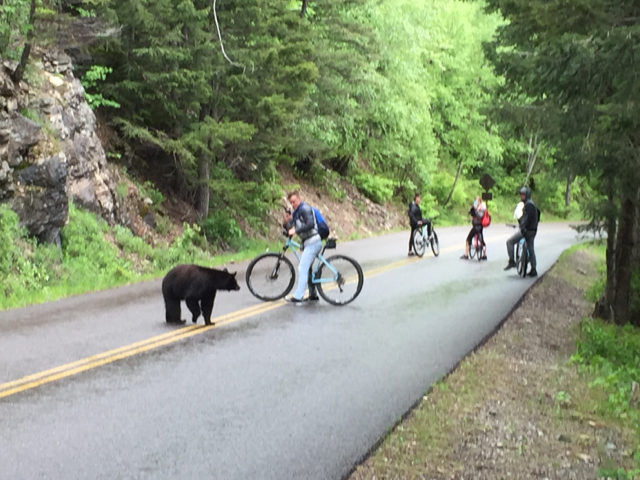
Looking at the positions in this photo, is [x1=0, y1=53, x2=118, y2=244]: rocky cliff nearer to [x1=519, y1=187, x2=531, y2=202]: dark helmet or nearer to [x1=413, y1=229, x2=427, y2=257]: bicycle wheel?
[x1=413, y1=229, x2=427, y2=257]: bicycle wheel

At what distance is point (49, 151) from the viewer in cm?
1373

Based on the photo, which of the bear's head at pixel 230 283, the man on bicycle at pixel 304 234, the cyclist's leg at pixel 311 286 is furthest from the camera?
the cyclist's leg at pixel 311 286

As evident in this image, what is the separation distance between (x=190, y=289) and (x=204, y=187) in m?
10.5

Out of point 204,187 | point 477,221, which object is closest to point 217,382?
point 204,187

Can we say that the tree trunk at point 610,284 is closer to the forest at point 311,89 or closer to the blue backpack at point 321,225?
the forest at point 311,89

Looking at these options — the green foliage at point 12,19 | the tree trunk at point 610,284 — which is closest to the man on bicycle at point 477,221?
the tree trunk at point 610,284

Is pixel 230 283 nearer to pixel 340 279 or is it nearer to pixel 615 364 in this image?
pixel 340 279

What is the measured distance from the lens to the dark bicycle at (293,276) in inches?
456

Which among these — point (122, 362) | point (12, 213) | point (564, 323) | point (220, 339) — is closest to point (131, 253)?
point (12, 213)

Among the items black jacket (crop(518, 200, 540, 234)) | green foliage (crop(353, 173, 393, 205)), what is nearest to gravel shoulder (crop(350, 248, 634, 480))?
black jacket (crop(518, 200, 540, 234))

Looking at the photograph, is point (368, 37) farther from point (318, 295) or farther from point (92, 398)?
point (92, 398)

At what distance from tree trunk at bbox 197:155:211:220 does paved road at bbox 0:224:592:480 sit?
680cm

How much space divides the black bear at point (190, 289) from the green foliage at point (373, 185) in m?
26.5

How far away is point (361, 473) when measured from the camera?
4.79 m
